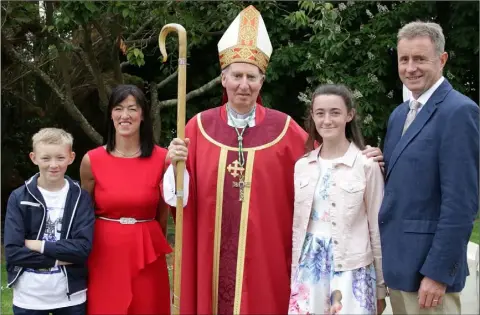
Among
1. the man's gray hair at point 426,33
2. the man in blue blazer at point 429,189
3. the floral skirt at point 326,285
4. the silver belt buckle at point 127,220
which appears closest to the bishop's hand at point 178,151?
the silver belt buckle at point 127,220

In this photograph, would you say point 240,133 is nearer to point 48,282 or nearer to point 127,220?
point 127,220

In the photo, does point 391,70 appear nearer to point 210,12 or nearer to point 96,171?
point 210,12

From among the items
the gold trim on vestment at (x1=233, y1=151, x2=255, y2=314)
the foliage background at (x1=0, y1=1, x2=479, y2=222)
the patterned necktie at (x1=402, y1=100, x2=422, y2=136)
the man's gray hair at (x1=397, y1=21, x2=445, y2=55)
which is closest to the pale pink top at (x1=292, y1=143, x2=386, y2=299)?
the patterned necktie at (x1=402, y1=100, x2=422, y2=136)

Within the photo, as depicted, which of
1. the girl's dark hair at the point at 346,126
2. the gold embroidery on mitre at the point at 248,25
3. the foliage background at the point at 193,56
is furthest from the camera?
the foliage background at the point at 193,56

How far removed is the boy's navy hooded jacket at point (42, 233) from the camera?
379 cm

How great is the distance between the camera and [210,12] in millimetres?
8789

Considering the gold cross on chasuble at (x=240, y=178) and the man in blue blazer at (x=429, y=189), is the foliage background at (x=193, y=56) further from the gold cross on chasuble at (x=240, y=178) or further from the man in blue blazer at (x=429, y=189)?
the man in blue blazer at (x=429, y=189)

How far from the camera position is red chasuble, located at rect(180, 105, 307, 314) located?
402cm

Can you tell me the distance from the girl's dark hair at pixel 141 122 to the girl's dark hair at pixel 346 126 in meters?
0.97

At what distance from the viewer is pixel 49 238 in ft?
12.7

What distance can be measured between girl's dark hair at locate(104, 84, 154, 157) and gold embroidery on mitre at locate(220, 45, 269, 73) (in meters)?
0.55

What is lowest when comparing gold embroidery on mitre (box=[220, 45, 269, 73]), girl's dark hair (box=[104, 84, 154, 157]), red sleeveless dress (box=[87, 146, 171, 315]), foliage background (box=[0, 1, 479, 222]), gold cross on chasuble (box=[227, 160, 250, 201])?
red sleeveless dress (box=[87, 146, 171, 315])

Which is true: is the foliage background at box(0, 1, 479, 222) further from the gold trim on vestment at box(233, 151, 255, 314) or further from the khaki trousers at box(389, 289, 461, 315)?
the khaki trousers at box(389, 289, 461, 315)

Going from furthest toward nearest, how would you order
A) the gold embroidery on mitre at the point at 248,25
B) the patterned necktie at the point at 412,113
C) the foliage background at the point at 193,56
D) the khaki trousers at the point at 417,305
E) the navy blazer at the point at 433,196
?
the foliage background at the point at 193,56
the gold embroidery on mitre at the point at 248,25
the patterned necktie at the point at 412,113
the khaki trousers at the point at 417,305
the navy blazer at the point at 433,196
